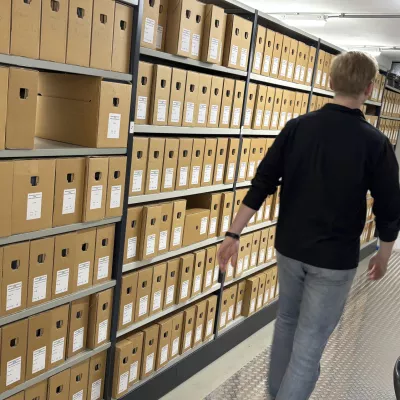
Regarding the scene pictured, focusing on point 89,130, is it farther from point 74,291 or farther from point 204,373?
point 204,373

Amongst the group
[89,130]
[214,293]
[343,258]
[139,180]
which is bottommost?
[214,293]

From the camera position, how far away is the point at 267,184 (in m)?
2.10

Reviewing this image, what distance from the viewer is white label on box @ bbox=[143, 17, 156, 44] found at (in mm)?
2105

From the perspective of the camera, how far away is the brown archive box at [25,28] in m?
1.54

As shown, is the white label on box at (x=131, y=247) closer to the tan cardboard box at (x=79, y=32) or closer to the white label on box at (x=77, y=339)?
the white label on box at (x=77, y=339)

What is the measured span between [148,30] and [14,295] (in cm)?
129

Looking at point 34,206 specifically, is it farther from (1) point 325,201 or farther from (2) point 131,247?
(1) point 325,201

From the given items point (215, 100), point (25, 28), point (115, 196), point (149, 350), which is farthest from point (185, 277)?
point (25, 28)

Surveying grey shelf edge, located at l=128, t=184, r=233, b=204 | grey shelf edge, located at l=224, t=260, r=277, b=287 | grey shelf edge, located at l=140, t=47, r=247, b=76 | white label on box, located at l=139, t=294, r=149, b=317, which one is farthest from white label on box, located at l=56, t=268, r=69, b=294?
grey shelf edge, located at l=224, t=260, r=277, b=287

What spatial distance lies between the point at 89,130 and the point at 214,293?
1631 millimetres

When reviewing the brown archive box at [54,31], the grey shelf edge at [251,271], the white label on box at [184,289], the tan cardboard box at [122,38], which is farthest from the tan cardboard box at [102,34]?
the grey shelf edge at [251,271]

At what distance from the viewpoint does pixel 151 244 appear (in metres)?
2.42

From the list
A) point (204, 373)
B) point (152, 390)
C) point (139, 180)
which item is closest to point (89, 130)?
point (139, 180)

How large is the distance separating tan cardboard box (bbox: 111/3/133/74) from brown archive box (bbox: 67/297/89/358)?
1.05 metres
